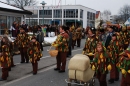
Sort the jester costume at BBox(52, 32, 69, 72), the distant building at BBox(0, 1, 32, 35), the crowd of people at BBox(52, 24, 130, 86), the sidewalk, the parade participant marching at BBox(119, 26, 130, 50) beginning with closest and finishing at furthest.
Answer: the crowd of people at BBox(52, 24, 130, 86), the sidewalk, the jester costume at BBox(52, 32, 69, 72), the parade participant marching at BBox(119, 26, 130, 50), the distant building at BBox(0, 1, 32, 35)

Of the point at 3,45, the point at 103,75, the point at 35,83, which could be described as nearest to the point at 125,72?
the point at 103,75

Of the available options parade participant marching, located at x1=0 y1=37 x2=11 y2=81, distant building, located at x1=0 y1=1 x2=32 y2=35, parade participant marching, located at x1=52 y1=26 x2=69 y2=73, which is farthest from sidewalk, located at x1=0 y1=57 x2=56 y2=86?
distant building, located at x1=0 y1=1 x2=32 y2=35

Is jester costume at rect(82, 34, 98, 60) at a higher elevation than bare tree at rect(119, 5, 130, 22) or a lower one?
lower

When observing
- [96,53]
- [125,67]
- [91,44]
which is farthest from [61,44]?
[125,67]

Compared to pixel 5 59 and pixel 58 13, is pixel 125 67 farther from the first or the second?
pixel 58 13

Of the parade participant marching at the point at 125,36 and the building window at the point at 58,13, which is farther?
the building window at the point at 58,13

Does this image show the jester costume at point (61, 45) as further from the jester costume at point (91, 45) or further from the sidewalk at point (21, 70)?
the sidewalk at point (21, 70)

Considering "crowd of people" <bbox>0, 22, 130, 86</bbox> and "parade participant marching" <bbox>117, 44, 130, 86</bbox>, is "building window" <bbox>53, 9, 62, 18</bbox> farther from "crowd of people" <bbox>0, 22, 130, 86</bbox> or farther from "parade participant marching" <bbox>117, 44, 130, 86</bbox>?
"parade participant marching" <bbox>117, 44, 130, 86</bbox>

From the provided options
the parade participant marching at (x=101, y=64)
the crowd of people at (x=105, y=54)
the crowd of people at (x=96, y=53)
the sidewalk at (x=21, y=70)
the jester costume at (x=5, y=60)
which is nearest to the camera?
the crowd of people at (x=105, y=54)

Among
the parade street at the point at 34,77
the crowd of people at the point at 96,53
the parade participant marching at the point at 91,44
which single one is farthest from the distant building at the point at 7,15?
the parade participant marching at the point at 91,44

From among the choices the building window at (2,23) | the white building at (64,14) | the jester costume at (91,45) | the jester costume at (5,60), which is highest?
the white building at (64,14)

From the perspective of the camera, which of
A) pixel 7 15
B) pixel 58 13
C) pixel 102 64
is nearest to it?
pixel 102 64

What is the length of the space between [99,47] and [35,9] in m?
60.6

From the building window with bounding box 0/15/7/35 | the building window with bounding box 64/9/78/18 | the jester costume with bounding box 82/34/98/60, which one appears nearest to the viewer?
the jester costume with bounding box 82/34/98/60
